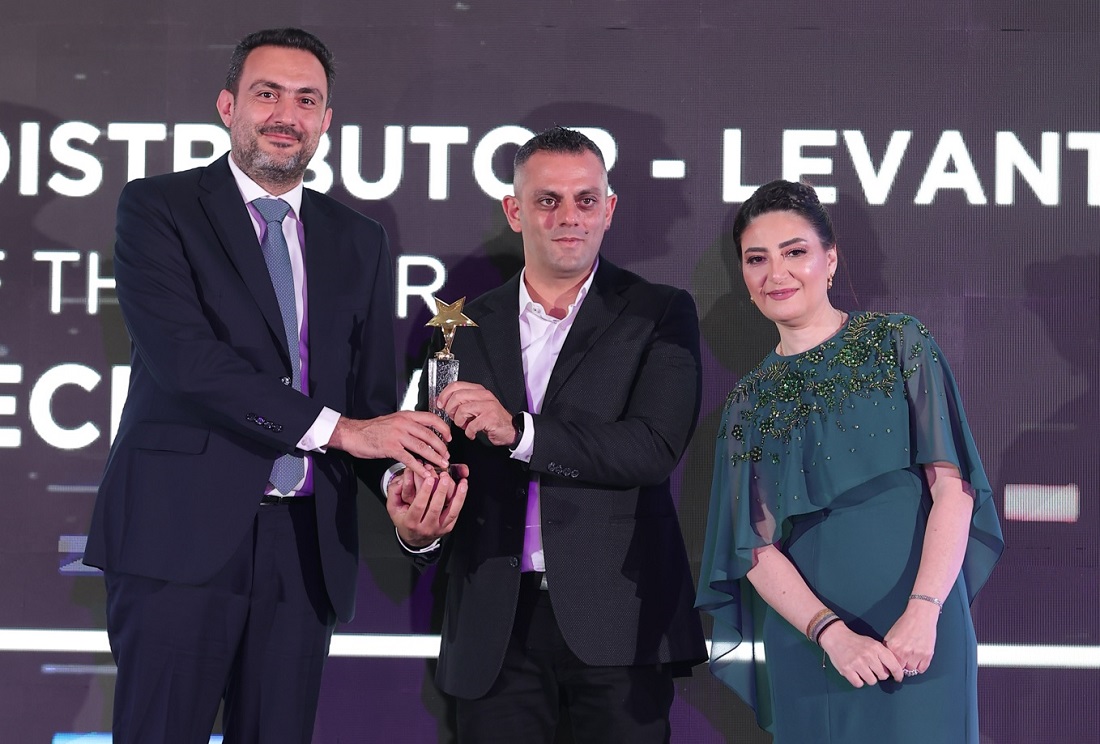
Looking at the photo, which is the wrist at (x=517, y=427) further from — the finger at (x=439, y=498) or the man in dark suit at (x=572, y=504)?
the finger at (x=439, y=498)

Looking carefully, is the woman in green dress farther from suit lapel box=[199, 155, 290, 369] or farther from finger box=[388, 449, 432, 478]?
suit lapel box=[199, 155, 290, 369]

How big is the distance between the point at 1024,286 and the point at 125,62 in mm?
3080

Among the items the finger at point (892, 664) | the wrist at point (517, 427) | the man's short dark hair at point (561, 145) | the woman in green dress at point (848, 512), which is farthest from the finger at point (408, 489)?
the finger at point (892, 664)

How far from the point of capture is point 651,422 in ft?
8.66

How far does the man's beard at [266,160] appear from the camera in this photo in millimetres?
2682

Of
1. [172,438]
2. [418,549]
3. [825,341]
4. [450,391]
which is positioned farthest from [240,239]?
[825,341]

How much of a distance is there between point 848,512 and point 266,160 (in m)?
1.65

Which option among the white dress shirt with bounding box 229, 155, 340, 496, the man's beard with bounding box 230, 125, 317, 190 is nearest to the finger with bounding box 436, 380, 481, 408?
the white dress shirt with bounding box 229, 155, 340, 496

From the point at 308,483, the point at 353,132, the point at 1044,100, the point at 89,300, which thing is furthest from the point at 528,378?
the point at 1044,100

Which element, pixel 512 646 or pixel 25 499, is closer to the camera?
pixel 512 646

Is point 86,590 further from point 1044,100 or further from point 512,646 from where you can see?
point 1044,100

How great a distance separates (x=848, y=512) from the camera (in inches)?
101

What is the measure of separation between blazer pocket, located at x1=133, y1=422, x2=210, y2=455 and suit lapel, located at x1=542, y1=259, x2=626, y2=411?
2.68ft

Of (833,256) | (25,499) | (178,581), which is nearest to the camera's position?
(178,581)
